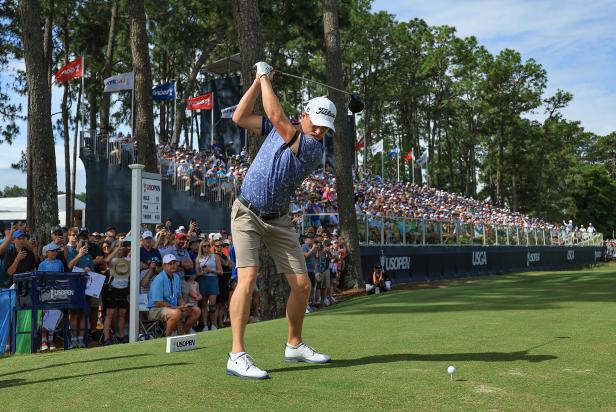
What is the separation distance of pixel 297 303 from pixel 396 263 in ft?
68.1

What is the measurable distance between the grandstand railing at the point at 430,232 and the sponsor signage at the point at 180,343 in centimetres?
1567

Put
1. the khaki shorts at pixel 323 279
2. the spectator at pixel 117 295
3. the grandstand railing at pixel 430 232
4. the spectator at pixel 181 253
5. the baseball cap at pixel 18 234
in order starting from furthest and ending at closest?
1. the grandstand railing at pixel 430 232
2. the khaki shorts at pixel 323 279
3. the spectator at pixel 181 253
4. the spectator at pixel 117 295
5. the baseball cap at pixel 18 234

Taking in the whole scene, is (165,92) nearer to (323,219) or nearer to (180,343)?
(323,219)

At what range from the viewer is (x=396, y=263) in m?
26.3

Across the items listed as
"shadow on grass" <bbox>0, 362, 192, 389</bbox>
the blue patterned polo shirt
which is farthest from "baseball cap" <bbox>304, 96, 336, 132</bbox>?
"shadow on grass" <bbox>0, 362, 192, 389</bbox>

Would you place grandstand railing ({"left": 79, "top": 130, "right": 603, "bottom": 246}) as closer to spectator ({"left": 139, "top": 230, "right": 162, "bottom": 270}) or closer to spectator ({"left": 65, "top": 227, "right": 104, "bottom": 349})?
spectator ({"left": 139, "top": 230, "right": 162, "bottom": 270})

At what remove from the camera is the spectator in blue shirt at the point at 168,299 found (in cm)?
1160

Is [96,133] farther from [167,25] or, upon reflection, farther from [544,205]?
[544,205]

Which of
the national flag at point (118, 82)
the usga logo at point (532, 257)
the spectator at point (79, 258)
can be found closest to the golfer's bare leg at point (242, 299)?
the spectator at point (79, 258)

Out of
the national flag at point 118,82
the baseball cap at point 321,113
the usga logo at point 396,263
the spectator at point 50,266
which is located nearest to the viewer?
the baseball cap at point 321,113

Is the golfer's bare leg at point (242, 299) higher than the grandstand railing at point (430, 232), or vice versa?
the grandstand railing at point (430, 232)

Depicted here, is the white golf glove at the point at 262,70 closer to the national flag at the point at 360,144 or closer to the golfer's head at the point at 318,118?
the golfer's head at the point at 318,118

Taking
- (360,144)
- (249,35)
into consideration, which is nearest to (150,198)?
(249,35)

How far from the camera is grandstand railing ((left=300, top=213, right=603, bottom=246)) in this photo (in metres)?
24.5
